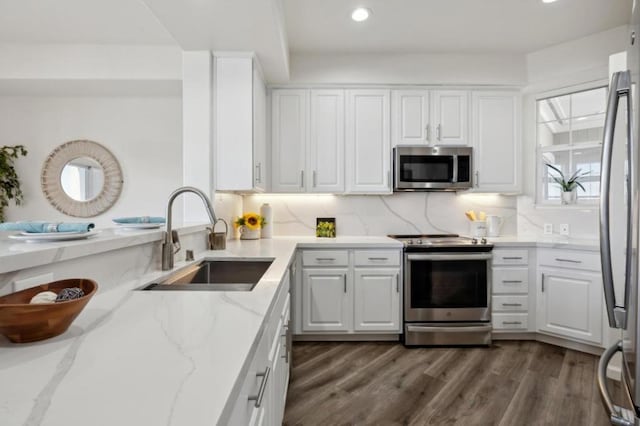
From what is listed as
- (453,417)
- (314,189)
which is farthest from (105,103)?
(453,417)

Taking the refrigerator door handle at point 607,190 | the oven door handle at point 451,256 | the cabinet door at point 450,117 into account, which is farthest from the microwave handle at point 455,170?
the refrigerator door handle at point 607,190

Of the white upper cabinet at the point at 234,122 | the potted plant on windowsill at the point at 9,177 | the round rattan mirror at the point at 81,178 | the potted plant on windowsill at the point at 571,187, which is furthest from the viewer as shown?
the round rattan mirror at the point at 81,178

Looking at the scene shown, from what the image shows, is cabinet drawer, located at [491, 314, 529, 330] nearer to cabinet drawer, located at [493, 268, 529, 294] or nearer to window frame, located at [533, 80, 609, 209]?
cabinet drawer, located at [493, 268, 529, 294]

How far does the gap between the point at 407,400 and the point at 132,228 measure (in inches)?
74.1

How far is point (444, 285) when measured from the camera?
272 centimetres

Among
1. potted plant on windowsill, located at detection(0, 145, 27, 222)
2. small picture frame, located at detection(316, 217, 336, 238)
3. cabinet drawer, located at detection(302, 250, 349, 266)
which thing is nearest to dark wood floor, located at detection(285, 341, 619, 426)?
cabinet drawer, located at detection(302, 250, 349, 266)

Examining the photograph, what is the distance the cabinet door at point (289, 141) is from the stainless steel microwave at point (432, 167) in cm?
94

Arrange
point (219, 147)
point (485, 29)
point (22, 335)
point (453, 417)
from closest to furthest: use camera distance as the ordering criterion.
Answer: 1. point (22, 335)
2. point (453, 417)
3. point (219, 147)
4. point (485, 29)

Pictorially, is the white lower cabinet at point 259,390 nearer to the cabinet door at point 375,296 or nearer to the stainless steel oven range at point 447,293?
the cabinet door at point 375,296

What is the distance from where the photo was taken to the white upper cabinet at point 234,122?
8.16 feet

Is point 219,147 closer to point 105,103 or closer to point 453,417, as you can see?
point 105,103

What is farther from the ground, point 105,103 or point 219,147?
point 105,103

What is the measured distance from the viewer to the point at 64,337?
0.72m

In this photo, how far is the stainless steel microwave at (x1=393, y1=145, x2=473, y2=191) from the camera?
303 centimetres
